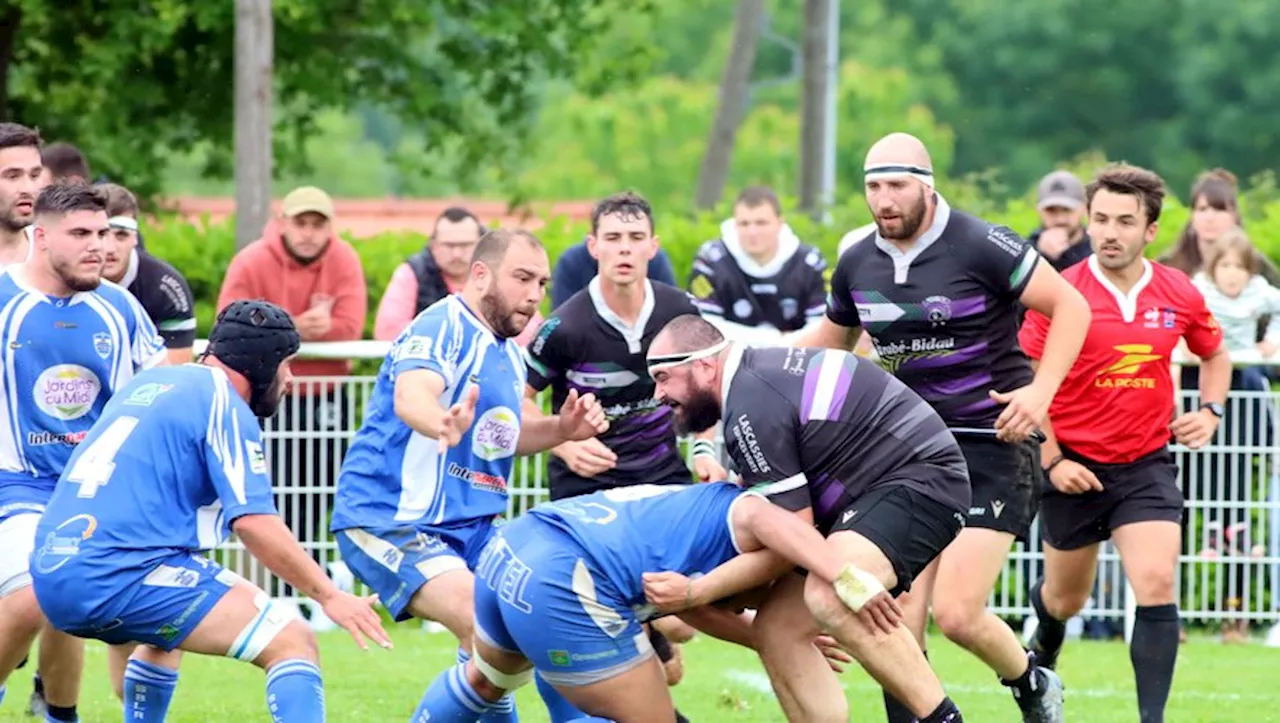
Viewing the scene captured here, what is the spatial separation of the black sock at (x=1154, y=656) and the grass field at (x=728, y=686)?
0.75 meters

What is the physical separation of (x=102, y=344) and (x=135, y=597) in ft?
5.21

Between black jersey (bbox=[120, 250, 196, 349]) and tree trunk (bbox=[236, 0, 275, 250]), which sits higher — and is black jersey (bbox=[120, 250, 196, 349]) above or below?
below

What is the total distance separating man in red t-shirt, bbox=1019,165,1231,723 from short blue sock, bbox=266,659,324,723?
139 inches

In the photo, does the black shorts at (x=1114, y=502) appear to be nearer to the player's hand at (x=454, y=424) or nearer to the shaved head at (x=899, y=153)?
the shaved head at (x=899, y=153)

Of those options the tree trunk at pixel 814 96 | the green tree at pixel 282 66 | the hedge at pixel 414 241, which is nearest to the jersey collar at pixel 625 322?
the hedge at pixel 414 241

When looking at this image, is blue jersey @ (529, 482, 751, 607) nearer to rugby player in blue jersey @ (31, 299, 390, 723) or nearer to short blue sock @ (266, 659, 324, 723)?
rugby player in blue jersey @ (31, 299, 390, 723)

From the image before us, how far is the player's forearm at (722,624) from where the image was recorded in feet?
24.3

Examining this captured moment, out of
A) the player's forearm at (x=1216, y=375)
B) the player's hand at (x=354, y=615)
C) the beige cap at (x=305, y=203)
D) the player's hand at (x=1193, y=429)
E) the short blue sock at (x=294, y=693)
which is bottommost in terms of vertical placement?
the short blue sock at (x=294, y=693)

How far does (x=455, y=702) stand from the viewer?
7395mm

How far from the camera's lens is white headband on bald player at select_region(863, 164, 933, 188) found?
8141 mm

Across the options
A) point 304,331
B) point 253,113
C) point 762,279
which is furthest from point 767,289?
point 253,113

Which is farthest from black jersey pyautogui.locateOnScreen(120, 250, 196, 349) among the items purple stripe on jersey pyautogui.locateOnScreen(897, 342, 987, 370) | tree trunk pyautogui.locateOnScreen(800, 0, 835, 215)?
tree trunk pyautogui.locateOnScreen(800, 0, 835, 215)

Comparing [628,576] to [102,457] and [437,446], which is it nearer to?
[437,446]

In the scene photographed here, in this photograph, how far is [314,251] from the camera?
463 inches
